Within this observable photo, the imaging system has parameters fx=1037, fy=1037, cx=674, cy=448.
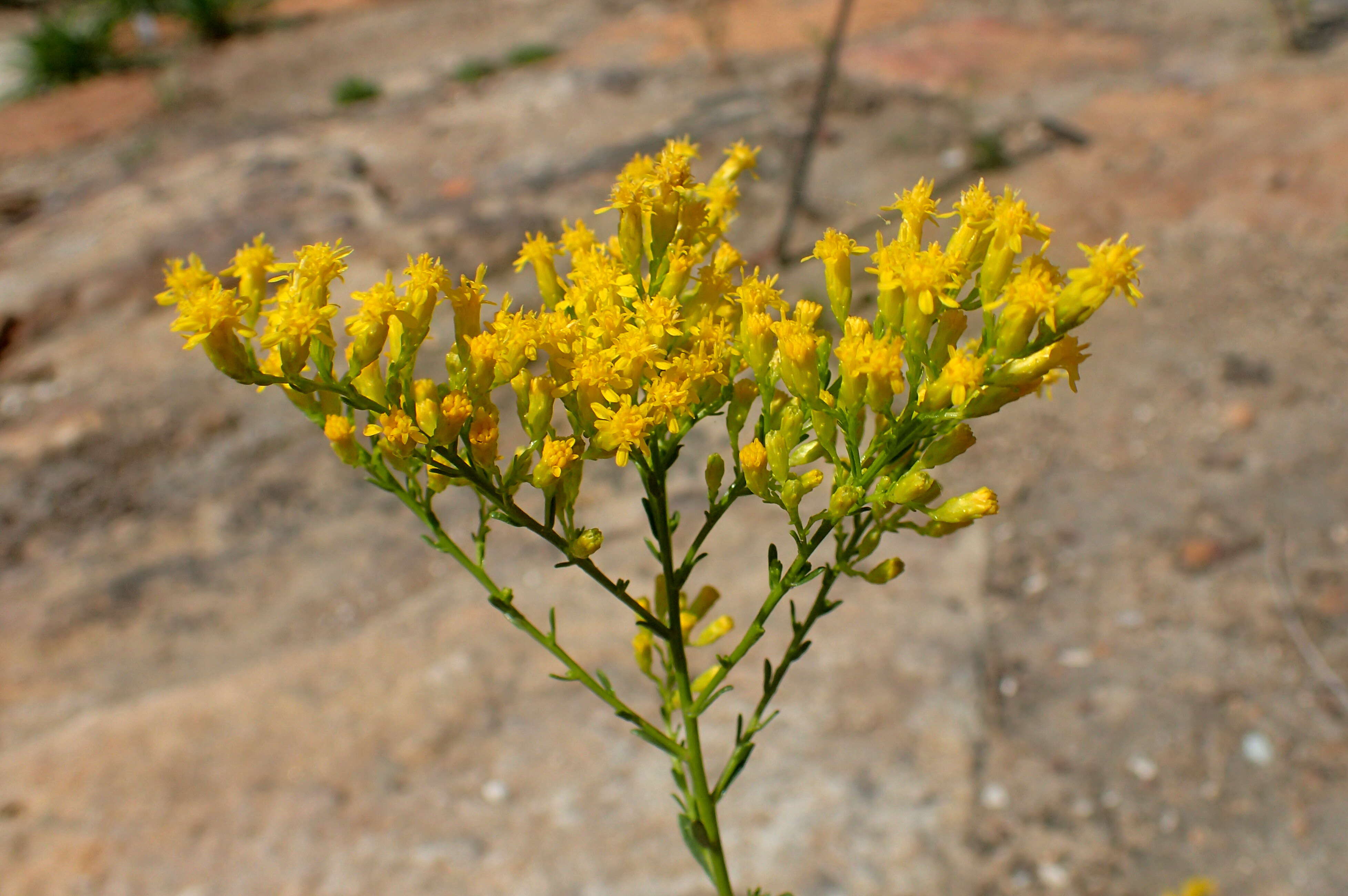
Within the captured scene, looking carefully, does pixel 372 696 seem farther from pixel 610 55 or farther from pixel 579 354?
pixel 610 55

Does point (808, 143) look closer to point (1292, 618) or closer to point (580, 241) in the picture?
point (1292, 618)

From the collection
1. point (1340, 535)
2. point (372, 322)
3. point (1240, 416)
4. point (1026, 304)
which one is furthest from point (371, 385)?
point (1240, 416)

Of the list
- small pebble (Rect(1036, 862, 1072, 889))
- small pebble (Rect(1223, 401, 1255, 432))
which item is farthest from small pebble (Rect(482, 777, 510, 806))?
small pebble (Rect(1223, 401, 1255, 432))

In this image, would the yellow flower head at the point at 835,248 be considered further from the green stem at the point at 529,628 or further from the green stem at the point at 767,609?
the green stem at the point at 529,628

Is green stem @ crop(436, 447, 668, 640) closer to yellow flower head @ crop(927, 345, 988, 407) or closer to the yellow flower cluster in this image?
the yellow flower cluster

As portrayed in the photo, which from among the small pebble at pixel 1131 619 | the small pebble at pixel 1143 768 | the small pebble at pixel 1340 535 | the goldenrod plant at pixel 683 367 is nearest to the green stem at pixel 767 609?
the goldenrod plant at pixel 683 367

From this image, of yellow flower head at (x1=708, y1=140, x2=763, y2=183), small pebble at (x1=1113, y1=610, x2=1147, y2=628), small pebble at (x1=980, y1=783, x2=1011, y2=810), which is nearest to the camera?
yellow flower head at (x1=708, y1=140, x2=763, y2=183)

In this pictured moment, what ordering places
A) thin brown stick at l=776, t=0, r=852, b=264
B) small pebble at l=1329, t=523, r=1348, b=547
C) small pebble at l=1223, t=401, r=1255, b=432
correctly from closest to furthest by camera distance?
small pebble at l=1329, t=523, r=1348, b=547 → small pebble at l=1223, t=401, r=1255, b=432 → thin brown stick at l=776, t=0, r=852, b=264
